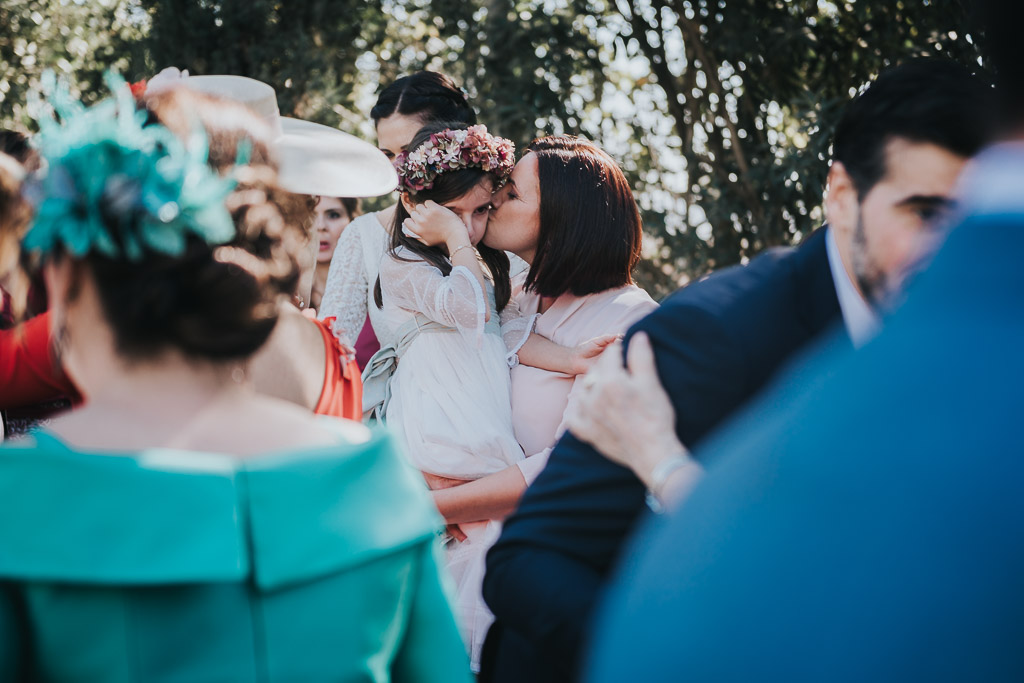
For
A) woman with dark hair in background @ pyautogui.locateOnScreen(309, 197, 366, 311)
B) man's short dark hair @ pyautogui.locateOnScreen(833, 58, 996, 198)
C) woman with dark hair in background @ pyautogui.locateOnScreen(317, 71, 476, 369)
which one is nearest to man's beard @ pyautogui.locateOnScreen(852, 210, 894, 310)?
man's short dark hair @ pyautogui.locateOnScreen(833, 58, 996, 198)

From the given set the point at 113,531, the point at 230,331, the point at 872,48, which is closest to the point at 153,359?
the point at 230,331

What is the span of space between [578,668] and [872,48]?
5.10 metres

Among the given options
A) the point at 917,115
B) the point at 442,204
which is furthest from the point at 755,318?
the point at 442,204

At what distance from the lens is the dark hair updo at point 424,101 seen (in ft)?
13.6

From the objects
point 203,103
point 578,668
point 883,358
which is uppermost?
point 883,358

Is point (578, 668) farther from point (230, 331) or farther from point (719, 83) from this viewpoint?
point (719, 83)

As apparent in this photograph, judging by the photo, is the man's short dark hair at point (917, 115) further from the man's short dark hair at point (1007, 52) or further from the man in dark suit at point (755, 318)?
the man's short dark hair at point (1007, 52)

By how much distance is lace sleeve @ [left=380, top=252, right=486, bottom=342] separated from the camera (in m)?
3.03

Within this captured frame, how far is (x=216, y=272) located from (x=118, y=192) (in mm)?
153

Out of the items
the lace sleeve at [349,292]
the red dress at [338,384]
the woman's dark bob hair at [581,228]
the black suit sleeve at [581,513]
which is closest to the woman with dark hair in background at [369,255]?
the lace sleeve at [349,292]

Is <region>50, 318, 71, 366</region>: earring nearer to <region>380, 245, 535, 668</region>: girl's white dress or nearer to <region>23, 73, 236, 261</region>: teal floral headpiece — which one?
<region>23, 73, 236, 261</region>: teal floral headpiece

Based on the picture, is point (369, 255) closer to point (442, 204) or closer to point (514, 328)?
point (442, 204)

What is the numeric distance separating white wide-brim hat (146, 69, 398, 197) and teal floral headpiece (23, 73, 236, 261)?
1242 millimetres

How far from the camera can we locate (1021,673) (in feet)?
2.06
